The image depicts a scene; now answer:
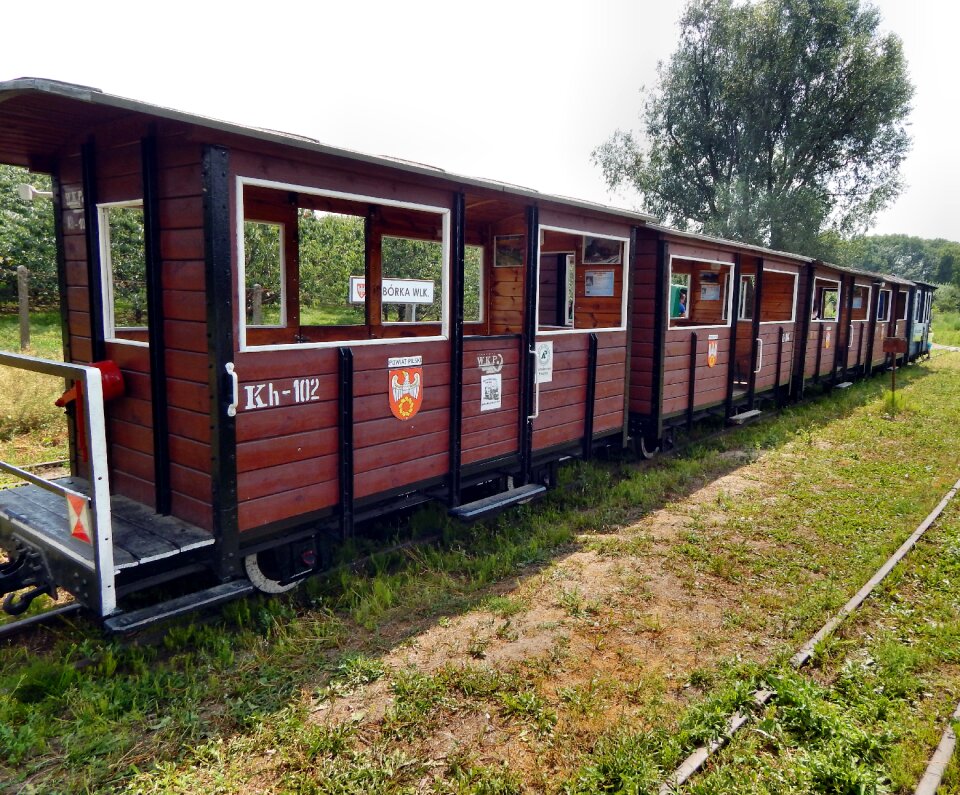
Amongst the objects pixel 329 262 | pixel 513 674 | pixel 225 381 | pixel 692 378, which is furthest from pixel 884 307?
pixel 225 381

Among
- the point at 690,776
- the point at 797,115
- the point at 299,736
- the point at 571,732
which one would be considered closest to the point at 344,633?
the point at 299,736

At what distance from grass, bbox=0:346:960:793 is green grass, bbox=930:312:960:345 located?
4049 centimetres

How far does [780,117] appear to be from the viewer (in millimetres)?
29578

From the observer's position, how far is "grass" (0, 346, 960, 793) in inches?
128

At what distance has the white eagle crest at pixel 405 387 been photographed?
5.32m

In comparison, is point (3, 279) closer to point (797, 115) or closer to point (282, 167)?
point (282, 167)

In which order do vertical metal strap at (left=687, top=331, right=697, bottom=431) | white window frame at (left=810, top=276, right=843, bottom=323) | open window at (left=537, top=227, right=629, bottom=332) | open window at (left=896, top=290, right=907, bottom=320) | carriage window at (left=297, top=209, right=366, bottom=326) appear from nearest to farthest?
open window at (left=537, top=227, right=629, bottom=332), vertical metal strap at (left=687, top=331, right=697, bottom=431), white window frame at (left=810, top=276, right=843, bottom=323), carriage window at (left=297, top=209, right=366, bottom=326), open window at (left=896, top=290, right=907, bottom=320)

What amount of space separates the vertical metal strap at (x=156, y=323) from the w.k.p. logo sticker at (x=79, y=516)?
901mm

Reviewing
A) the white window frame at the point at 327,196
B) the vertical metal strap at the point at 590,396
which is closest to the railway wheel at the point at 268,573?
the white window frame at the point at 327,196

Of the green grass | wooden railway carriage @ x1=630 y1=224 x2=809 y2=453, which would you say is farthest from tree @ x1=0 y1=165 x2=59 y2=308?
the green grass

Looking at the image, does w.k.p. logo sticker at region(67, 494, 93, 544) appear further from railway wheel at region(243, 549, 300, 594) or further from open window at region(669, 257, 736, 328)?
open window at region(669, 257, 736, 328)

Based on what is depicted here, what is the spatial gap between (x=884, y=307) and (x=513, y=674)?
21.1m

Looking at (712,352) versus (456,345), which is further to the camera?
(712,352)

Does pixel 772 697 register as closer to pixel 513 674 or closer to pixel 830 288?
pixel 513 674
